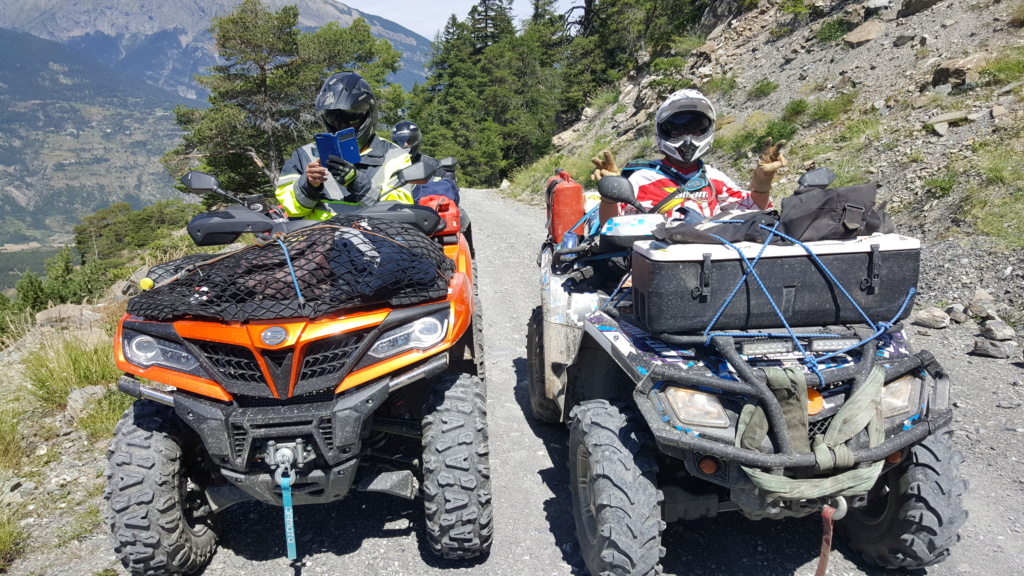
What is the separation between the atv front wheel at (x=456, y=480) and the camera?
2.70 meters

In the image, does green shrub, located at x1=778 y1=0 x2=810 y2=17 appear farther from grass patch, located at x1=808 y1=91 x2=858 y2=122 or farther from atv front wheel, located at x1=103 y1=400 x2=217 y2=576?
atv front wheel, located at x1=103 y1=400 x2=217 y2=576

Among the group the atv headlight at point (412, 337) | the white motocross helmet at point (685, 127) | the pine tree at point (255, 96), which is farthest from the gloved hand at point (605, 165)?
the pine tree at point (255, 96)

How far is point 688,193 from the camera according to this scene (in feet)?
13.0

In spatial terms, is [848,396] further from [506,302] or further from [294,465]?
[506,302]

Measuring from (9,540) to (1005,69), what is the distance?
11819mm

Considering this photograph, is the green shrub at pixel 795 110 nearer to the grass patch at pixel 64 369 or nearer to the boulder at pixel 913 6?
the boulder at pixel 913 6

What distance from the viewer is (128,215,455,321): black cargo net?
2.56m

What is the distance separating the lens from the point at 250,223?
9.49ft

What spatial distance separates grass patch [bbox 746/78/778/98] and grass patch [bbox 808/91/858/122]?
9.04 feet

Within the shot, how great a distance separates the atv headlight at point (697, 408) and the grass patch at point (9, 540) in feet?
10.9

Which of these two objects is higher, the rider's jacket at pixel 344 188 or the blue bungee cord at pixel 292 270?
the rider's jacket at pixel 344 188

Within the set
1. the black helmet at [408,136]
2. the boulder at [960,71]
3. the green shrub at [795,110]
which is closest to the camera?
the black helmet at [408,136]

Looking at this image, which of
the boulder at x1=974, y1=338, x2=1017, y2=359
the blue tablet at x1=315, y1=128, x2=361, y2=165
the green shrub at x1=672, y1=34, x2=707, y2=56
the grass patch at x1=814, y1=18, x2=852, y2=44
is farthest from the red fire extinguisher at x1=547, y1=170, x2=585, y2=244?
the green shrub at x1=672, y1=34, x2=707, y2=56

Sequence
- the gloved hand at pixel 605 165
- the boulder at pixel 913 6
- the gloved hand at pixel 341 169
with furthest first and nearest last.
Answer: the boulder at pixel 913 6 < the gloved hand at pixel 605 165 < the gloved hand at pixel 341 169
